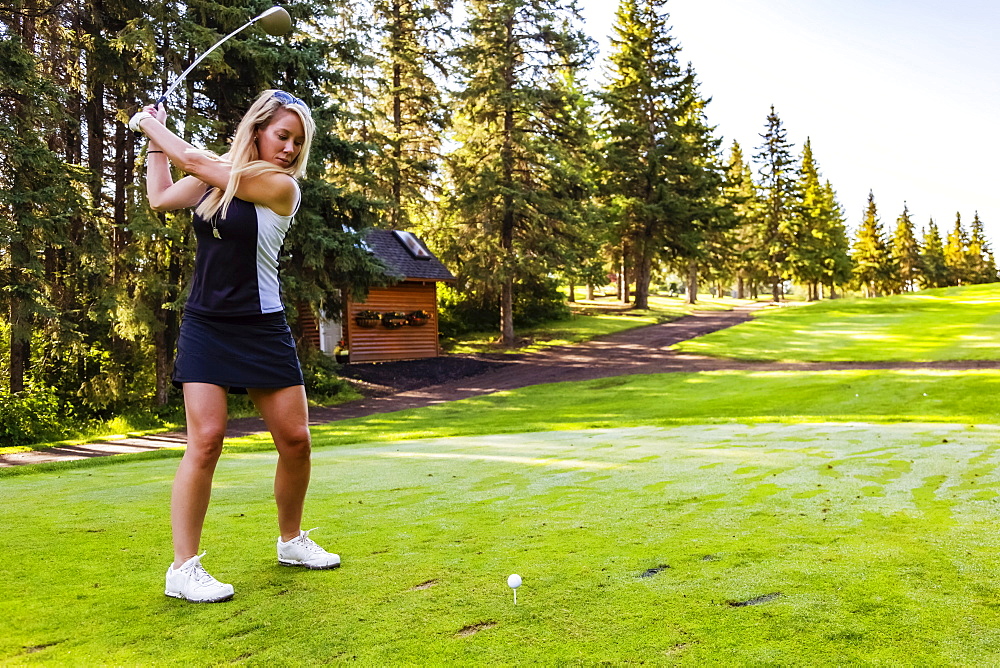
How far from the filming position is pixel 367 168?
1035 inches

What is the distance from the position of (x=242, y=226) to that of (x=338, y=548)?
1.51 meters

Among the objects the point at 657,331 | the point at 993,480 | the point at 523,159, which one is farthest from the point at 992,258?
the point at 993,480

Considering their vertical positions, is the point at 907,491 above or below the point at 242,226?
below

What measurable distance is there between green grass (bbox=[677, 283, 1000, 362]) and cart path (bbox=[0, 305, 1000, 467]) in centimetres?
128

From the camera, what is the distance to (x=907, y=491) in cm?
456

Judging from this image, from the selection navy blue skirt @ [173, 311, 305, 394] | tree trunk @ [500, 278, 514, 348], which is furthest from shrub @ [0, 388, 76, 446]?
tree trunk @ [500, 278, 514, 348]

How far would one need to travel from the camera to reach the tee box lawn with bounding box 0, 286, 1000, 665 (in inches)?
90.0

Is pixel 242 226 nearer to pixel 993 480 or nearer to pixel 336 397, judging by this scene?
pixel 993 480

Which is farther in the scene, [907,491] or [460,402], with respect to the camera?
[460,402]

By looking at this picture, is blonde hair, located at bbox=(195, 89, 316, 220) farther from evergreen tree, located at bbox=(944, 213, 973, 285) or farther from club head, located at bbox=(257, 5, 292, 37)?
evergreen tree, located at bbox=(944, 213, 973, 285)

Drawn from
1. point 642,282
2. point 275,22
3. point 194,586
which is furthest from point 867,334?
Result: point 194,586

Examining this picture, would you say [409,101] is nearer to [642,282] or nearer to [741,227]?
[642,282]

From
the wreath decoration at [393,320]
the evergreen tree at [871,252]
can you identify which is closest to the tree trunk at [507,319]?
the wreath decoration at [393,320]

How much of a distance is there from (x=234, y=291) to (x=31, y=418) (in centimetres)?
1418
